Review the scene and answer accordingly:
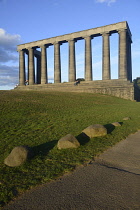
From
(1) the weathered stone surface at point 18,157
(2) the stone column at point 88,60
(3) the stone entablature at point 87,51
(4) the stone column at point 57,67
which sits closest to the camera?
(1) the weathered stone surface at point 18,157

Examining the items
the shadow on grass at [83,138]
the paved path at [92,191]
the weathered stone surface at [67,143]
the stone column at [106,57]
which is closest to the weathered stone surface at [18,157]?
the weathered stone surface at [67,143]

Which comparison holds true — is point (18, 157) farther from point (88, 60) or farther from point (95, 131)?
point (88, 60)

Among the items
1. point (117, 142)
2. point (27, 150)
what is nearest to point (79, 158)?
point (27, 150)

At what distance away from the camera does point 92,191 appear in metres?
4.76

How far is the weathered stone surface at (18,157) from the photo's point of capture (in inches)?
262

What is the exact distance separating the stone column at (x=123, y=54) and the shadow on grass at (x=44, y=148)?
4620 centimetres

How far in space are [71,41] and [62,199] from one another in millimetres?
59760

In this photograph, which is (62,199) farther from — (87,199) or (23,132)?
(23,132)

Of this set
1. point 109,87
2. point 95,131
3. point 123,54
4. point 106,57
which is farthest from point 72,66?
point 95,131

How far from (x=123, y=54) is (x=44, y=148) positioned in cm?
4923

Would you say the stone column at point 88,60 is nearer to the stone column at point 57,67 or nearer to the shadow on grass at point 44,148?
the stone column at point 57,67

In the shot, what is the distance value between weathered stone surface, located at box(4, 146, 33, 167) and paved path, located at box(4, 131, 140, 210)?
2.00 meters

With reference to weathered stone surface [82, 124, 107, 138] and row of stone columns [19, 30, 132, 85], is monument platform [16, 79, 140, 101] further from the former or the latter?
weathered stone surface [82, 124, 107, 138]

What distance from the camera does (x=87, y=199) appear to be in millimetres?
4383
